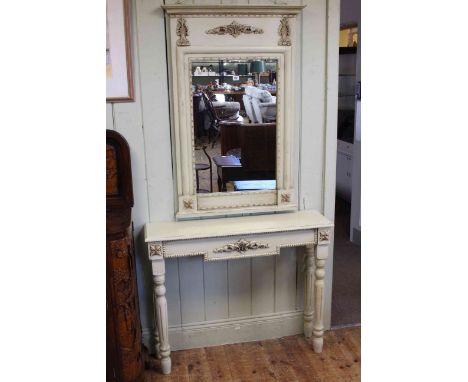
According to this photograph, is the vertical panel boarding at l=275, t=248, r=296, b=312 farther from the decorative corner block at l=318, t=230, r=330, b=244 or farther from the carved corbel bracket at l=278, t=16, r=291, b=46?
the carved corbel bracket at l=278, t=16, r=291, b=46

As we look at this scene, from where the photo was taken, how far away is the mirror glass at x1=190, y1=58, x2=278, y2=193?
2.29 m

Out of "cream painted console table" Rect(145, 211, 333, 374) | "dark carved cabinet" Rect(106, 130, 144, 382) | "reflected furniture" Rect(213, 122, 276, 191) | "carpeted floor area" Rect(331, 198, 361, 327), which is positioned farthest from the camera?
"carpeted floor area" Rect(331, 198, 361, 327)

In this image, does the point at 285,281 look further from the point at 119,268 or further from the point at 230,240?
the point at 119,268

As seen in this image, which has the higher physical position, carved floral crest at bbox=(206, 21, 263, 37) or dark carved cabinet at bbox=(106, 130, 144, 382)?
carved floral crest at bbox=(206, 21, 263, 37)

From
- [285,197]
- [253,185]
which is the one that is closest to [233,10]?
[253,185]

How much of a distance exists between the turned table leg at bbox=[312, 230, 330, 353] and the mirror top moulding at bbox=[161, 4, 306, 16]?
1096mm

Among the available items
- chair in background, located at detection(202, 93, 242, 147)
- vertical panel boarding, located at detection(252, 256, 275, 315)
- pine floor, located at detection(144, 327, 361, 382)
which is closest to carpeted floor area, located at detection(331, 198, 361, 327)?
pine floor, located at detection(144, 327, 361, 382)

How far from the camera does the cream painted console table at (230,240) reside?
226 cm

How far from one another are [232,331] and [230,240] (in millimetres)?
709

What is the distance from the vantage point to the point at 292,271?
2.73 meters

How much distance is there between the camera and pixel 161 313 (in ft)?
7.72

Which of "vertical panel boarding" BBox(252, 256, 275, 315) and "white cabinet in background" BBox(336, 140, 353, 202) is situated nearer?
"vertical panel boarding" BBox(252, 256, 275, 315)
